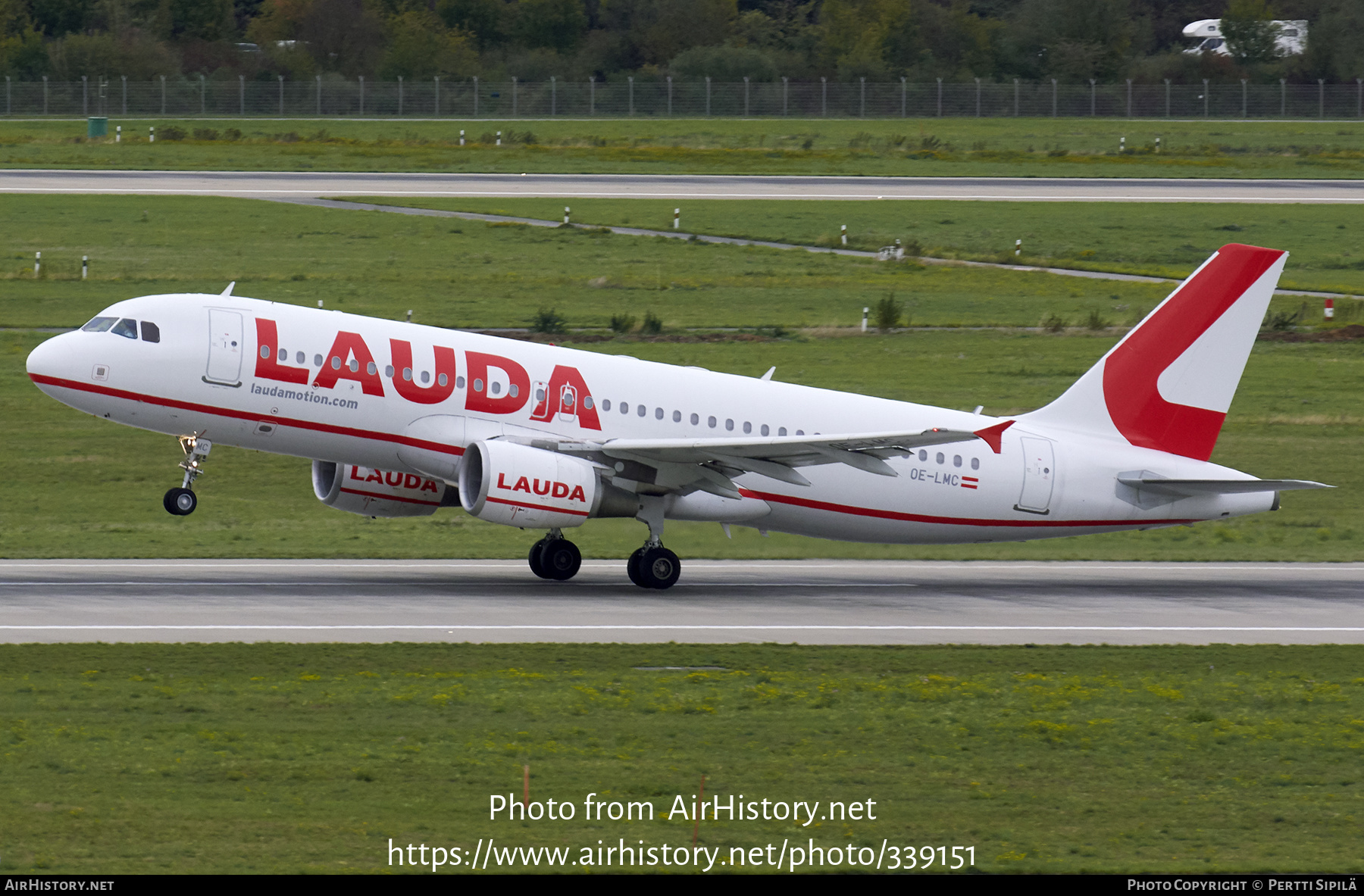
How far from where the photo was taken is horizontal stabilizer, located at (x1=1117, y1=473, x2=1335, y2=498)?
3362 cm

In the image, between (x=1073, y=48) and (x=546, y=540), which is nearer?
(x=546, y=540)

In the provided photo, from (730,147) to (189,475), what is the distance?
82.9 metres

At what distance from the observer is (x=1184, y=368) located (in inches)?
1380

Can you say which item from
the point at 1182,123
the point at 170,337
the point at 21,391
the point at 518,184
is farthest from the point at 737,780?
the point at 1182,123

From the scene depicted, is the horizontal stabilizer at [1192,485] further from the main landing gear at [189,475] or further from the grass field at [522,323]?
the main landing gear at [189,475]

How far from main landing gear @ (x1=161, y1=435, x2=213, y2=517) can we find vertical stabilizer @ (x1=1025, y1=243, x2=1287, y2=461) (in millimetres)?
16440

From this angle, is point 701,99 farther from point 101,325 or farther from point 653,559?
point 101,325

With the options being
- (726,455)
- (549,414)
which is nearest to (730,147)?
(549,414)

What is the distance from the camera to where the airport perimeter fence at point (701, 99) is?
126m

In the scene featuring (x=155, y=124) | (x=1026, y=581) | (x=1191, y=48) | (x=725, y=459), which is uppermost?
(x=1191, y=48)

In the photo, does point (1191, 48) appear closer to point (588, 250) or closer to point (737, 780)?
point (588, 250)

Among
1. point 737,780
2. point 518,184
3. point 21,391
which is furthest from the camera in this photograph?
point 518,184

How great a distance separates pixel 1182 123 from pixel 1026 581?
98753 mm

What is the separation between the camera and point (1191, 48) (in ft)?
518
